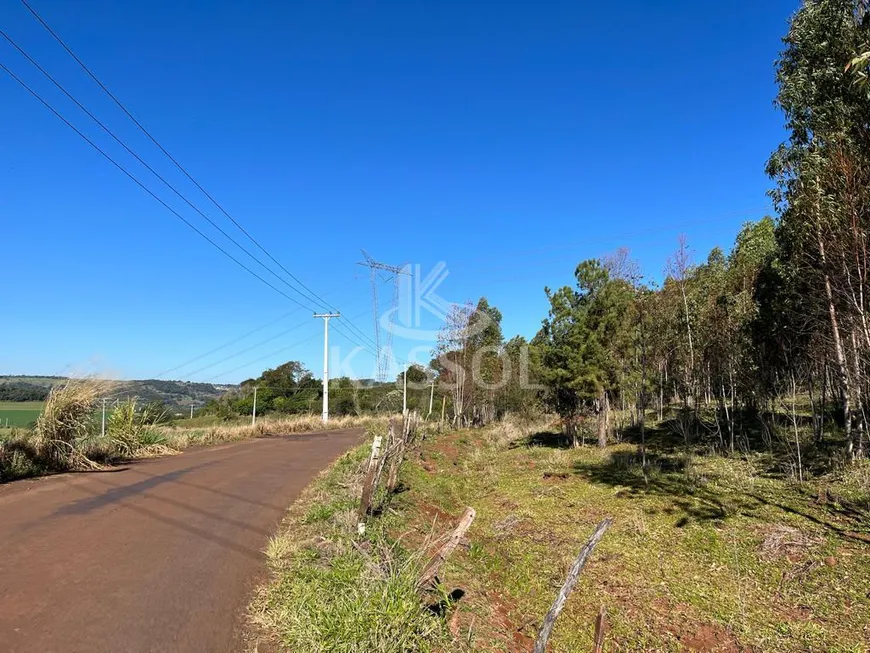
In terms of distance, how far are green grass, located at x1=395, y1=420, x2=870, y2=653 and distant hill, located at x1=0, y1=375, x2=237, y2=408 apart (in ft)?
23.0

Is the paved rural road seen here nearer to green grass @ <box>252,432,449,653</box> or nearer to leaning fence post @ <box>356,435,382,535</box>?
green grass @ <box>252,432,449,653</box>

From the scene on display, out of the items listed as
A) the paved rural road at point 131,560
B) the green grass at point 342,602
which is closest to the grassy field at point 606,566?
the green grass at point 342,602

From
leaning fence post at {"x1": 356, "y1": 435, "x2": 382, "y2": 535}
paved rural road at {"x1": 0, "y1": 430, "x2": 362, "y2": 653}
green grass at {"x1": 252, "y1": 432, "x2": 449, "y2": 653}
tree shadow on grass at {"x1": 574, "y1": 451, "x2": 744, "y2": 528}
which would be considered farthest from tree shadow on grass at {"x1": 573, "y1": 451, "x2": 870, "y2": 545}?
paved rural road at {"x1": 0, "y1": 430, "x2": 362, "y2": 653}

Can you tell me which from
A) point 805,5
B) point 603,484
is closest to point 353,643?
point 603,484

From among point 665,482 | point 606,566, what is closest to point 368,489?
point 606,566

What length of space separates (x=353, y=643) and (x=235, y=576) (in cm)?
186

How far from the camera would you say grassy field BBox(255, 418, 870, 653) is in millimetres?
4297

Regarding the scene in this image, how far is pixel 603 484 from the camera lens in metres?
12.9

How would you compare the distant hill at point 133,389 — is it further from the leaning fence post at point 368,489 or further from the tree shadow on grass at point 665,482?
the tree shadow on grass at point 665,482

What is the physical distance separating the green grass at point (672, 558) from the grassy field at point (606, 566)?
3cm

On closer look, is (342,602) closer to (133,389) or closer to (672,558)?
(672,558)

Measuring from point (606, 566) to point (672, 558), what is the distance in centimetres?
108

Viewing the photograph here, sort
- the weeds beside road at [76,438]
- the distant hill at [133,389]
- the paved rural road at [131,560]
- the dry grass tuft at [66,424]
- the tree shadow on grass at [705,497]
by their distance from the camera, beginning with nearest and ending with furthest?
1. the paved rural road at [131,560]
2. the tree shadow on grass at [705,497]
3. the weeds beside road at [76,438]
4. the dry grass tuft at [66,424]
5. the distant hill at [133,389]

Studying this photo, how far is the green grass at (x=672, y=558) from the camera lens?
5367 mm
